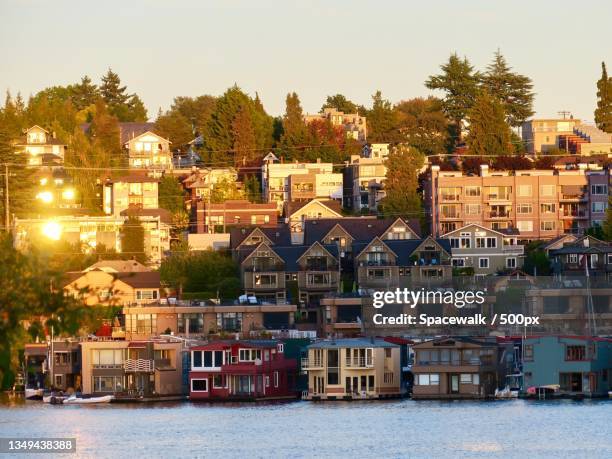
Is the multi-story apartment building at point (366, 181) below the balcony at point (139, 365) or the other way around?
the other way around

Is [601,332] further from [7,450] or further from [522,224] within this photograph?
[7,450]

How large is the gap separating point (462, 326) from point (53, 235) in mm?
28118

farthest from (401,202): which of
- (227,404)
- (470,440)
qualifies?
(470,440)

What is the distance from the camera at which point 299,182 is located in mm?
102250

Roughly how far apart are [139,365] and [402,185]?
34.5 metres

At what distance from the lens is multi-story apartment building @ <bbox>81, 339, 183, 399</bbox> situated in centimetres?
6359

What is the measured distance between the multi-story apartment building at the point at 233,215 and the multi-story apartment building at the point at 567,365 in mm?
38082

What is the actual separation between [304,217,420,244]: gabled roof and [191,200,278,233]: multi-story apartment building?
31.2 feet

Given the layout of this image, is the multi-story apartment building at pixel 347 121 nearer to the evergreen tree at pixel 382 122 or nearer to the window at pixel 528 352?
the evergreen tree at pixel 382 122

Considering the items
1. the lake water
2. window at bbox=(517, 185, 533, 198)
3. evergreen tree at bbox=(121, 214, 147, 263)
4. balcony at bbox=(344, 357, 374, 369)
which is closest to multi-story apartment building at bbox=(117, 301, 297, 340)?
balcony at bbox=(344, 357, 374, 369)

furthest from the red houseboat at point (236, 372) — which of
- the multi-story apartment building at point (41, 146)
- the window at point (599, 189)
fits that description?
the multi-story apartment building at point (41, 146)

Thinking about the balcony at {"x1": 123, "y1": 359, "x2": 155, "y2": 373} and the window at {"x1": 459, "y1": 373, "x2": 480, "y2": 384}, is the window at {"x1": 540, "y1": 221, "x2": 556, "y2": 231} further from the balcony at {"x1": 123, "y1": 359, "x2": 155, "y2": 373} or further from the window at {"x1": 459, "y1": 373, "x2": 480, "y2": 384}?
the balcony at {"x1": 123, "y1": 359, "x2": 155, "y2": 373}

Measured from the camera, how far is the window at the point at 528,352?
60500mm

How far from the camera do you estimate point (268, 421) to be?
5212 cm
